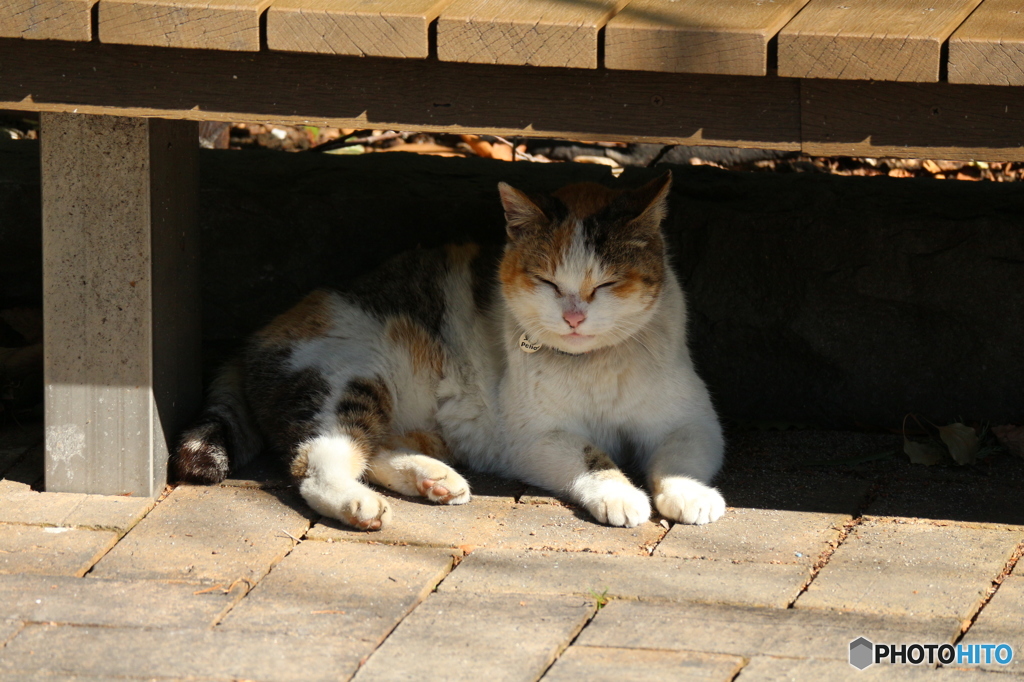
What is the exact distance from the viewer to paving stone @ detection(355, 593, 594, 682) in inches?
102

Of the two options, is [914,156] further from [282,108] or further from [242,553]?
[242,553]

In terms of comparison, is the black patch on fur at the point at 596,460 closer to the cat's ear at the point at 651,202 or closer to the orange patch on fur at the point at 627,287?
the orange patch on fur at the point at 627,287

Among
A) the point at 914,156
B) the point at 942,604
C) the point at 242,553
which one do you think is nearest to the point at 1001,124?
the point at 914,156

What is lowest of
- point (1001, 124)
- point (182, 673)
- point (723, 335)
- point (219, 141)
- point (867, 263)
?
point (182, 673)

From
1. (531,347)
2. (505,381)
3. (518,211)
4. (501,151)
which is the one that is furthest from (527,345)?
(501,151)

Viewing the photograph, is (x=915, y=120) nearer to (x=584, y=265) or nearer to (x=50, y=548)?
(x=584, y=265)

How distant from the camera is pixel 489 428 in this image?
4.13 meters

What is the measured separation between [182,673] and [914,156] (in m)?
2.27

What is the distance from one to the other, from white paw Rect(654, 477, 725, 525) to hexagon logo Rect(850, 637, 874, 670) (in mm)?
836

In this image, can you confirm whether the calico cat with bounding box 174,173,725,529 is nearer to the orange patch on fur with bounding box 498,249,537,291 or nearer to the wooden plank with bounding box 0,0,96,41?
the orange patch on fur with bounding box 498,249,537,291

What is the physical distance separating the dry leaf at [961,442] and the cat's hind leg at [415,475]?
5.91 ft

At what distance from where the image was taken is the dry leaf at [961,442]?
4.05 m

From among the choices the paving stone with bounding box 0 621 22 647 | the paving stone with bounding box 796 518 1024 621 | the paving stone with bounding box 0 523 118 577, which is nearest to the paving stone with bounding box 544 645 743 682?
the paving stone with bounding box 796 518 1024 621

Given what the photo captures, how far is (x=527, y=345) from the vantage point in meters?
3.94
